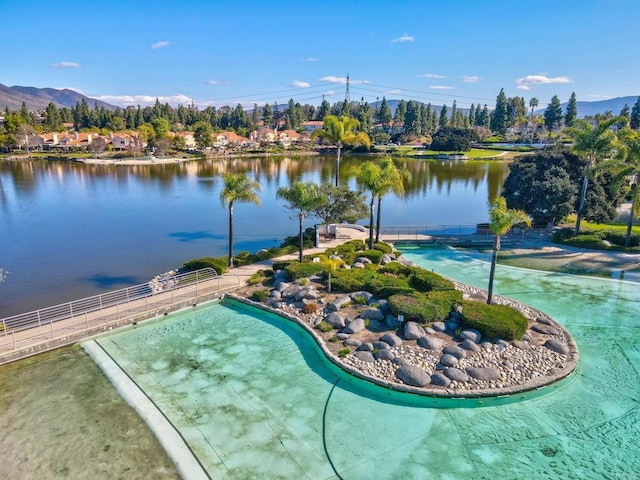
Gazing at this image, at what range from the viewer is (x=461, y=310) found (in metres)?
19.9

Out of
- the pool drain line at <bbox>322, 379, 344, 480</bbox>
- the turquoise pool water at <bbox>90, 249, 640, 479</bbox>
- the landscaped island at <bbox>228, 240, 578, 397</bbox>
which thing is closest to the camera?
the pool drain line at <bbox>322, 379, 344, 480</bbox>

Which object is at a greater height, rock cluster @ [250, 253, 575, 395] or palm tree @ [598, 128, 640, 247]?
palm tree @ [598, 128, 640, 247]

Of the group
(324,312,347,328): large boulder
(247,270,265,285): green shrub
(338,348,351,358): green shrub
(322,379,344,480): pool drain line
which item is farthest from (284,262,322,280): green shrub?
(322,379,344,480): pool drain line

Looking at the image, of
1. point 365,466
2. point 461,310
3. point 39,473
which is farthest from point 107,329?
point 461,310

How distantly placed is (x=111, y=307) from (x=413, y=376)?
15.0 meters

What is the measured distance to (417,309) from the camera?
1908 centimetres

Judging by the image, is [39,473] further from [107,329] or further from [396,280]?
[396,280]

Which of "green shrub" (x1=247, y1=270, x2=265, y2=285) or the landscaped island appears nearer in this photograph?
the landscaped island

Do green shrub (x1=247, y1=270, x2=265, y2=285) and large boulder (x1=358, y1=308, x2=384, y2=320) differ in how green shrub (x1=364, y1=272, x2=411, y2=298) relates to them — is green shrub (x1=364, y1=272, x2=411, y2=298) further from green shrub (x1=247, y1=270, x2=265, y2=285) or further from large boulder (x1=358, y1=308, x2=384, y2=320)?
green shrub (x1=247, y1=270, x2=265, y2=285)

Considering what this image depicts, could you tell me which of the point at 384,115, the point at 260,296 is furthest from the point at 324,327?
the point at 384,115

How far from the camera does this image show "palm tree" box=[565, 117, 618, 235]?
3362cm

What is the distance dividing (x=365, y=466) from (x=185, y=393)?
679 cm

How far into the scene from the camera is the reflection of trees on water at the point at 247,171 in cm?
7138

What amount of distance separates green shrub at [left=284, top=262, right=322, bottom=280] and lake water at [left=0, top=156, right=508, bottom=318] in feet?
27.0
